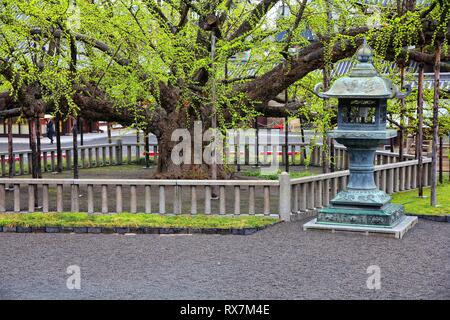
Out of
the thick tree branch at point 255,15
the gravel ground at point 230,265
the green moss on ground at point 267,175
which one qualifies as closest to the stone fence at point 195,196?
the gravel ground at point 230,265

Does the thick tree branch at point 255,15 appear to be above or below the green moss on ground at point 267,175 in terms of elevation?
above

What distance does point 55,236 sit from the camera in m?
11.7

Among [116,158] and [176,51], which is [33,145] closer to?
[176,51]

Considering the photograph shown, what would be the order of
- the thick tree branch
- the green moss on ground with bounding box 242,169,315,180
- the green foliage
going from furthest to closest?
the green moss on ground with bounding box 242,169,315,180, the thick tree branch, the green foliage

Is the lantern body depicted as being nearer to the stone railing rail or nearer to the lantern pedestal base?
the lantern pedestal base

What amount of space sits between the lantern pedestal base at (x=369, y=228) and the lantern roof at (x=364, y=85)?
233cm

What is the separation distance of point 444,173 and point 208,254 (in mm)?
13116

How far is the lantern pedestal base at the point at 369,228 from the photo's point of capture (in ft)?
37.3

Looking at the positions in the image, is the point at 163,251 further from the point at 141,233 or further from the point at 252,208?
the point at 252,208

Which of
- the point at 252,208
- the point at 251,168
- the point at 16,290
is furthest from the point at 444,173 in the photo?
the point at 16,290

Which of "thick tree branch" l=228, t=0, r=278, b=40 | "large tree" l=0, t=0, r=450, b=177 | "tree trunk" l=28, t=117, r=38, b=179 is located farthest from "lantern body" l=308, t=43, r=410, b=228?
"tree trunk" l=28, t=117, r=38, b=179

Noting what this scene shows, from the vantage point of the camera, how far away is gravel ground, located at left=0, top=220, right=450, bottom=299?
26.5ft

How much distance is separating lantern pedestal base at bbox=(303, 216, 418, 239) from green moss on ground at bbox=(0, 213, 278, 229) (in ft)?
2.86
